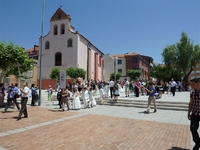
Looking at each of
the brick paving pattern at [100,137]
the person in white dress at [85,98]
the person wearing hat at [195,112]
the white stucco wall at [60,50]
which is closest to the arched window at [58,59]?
the white stucco wall at [60,50]

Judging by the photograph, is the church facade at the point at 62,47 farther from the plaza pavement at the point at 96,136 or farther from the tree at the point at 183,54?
the plaza pavement at the point at 96,136

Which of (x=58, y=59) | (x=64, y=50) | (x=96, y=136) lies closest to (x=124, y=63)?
(x=64, y=50)

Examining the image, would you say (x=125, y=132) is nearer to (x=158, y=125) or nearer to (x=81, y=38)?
(x=158, y=125)

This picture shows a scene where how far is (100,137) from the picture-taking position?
5.96m

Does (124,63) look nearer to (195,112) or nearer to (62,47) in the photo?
(62,47)

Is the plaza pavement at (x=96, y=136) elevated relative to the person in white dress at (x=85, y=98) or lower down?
lower down

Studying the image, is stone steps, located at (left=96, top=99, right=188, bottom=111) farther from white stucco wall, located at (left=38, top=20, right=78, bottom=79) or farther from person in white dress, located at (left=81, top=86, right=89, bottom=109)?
white stucco wall, located at (left=38, top=20, right=78, bottom=79)

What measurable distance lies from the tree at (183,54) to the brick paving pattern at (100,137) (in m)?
31.1

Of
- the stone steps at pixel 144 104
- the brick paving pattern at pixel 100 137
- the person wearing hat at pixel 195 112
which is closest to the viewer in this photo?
the person wearing hat at pixel 195 112

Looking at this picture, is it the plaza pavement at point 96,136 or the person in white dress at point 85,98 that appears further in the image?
the person in white dress at point 85,98

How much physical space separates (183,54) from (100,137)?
34.0 meters

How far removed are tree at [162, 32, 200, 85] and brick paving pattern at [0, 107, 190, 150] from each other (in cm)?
3112

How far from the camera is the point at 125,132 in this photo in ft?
21.5

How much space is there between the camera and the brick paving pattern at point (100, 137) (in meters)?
5.11
